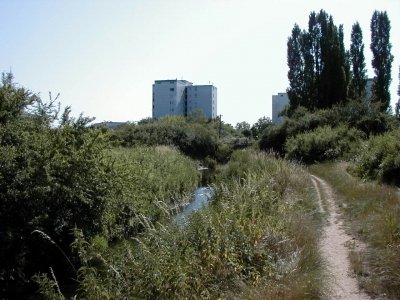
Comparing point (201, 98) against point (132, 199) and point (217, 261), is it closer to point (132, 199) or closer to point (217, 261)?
point (132, 199)

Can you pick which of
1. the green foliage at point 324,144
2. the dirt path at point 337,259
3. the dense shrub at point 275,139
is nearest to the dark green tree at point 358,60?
the dense shrub at point 275,139

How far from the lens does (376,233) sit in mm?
9289

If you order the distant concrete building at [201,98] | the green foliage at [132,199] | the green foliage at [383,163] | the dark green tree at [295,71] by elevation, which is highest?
the distant concrete building at [201,98]

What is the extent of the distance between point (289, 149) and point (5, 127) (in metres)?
30.0

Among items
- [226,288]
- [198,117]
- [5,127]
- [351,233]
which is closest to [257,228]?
[226,288]

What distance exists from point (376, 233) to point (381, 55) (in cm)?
4475

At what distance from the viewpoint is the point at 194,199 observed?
21.8 m

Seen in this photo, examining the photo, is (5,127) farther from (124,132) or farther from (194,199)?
(124,132)

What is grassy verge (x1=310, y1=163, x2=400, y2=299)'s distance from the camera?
22.5 ft

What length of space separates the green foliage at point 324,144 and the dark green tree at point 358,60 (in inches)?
551

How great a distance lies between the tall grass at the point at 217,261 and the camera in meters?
6.42

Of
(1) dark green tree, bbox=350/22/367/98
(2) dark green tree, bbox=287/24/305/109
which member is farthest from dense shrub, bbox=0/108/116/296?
(1) dark green tree, bbox=350/22/367/98

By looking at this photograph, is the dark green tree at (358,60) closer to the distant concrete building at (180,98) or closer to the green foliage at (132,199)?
the green foliage at (132,199)

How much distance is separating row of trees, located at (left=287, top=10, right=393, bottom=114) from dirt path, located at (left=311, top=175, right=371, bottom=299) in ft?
116
